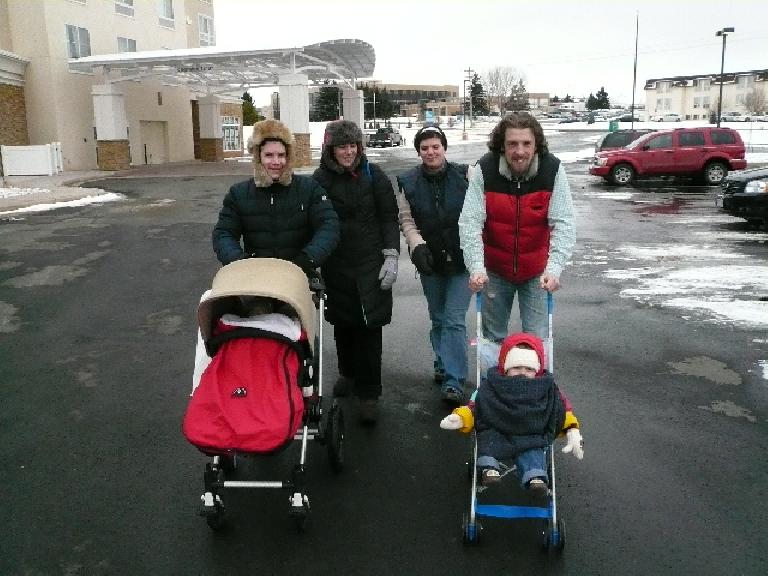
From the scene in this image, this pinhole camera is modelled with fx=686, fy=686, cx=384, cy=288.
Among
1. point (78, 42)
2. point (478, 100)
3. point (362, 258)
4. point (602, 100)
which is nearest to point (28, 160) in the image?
point (78, 42)

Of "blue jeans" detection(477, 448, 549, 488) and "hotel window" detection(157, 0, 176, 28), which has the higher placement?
"hotel window" detection(157, 0, 176, 28)

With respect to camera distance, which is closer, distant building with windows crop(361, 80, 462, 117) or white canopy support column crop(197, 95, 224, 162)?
white canopy support column crop(197, 95, 224, 162)

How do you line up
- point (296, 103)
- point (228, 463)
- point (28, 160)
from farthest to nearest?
point (296, 103), point (28, 160), point (228, 463)

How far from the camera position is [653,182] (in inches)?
986

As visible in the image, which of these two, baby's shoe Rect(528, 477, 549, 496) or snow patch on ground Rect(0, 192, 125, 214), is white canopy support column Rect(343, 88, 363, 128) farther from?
baby's shoe Rect(528, 477, 549, 496)

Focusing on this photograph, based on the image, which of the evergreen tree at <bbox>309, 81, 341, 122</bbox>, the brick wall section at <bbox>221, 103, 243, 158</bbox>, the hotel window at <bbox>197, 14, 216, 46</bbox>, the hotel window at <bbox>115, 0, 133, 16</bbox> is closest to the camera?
Result: the hotel window at <bbox>115, 0, 133, 16</bbox>

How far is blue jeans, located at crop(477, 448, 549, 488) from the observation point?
342 centimetres

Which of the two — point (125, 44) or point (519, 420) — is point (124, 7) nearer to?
point (125, 44)

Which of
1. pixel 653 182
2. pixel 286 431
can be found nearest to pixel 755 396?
pixel 286 431

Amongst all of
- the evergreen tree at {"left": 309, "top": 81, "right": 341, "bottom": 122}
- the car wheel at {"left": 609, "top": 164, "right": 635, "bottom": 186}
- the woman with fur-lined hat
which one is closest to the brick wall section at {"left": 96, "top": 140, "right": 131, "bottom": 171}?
the car wheel at {"left": 609, "top": 164, "right": 635, "bottom": 186}

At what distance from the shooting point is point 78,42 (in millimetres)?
31594

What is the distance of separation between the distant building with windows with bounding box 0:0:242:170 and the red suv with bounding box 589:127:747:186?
830 inches

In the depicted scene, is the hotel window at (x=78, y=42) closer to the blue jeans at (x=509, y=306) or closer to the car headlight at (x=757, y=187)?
the car headlight at (x=757, y=187)

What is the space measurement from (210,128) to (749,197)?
32.7 metres
